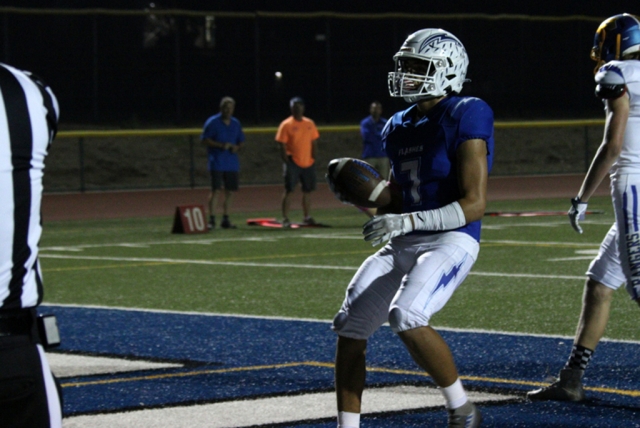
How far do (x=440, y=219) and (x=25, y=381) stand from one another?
222 cm

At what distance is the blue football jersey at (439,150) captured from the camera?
5.07 meters

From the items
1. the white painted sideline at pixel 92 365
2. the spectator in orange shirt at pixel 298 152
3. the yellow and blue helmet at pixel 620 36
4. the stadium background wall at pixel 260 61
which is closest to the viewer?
the yellow and blue helmet at pixel 620 36

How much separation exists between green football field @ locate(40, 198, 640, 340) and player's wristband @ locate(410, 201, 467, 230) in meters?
3.27

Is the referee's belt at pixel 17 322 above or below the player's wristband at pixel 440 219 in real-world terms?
above

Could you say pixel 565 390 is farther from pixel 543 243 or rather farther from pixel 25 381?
pixel 543 243

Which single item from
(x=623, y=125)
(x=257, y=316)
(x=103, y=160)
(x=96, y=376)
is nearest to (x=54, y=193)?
(x=103, y=160)

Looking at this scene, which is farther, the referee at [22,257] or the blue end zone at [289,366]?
the blue end zone at [289,366]

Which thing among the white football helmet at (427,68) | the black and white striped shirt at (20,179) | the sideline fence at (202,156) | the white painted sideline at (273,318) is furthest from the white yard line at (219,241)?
the black and white striped shirt at (20,179)

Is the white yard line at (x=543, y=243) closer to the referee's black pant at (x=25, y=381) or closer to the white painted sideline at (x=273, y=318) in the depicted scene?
the white painted sideline at (x=273, y=318)

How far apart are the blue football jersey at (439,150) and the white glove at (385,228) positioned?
27 centimetres

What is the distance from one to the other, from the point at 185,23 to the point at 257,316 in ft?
80.4

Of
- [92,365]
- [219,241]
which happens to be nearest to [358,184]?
[92,365]

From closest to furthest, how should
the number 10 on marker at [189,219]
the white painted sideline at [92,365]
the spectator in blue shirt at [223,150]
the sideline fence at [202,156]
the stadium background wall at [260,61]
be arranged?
1. the white painted sideline at [92,365]
2. the number 10 on marker at [189,219]
3. the spectator in blue shirt at [223,150]
4. the sideline fence at [202,156]
5. the stadium background wall at [260,61]

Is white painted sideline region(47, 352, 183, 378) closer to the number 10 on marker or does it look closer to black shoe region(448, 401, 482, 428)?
black shoe region(448, 401, 482, 428)
